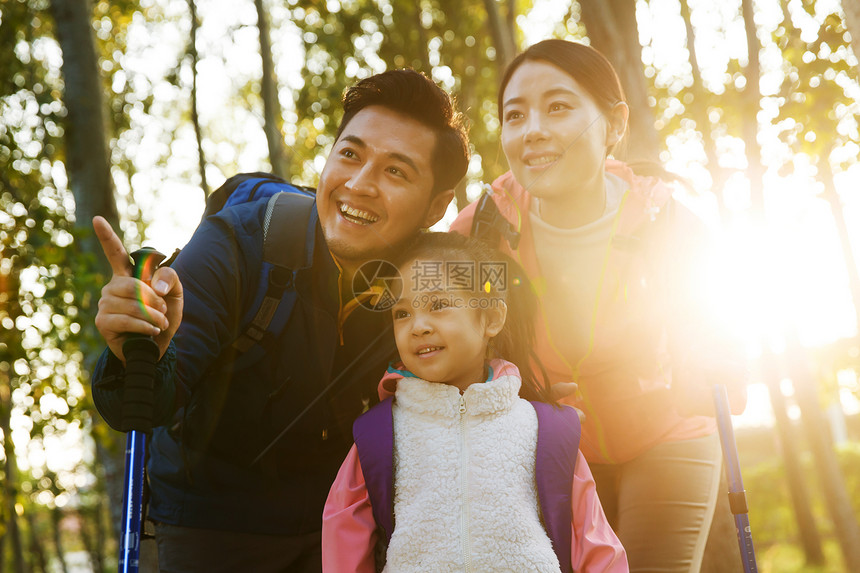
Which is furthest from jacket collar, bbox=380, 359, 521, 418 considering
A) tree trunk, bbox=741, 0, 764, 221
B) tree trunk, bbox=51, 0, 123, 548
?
tree trunk, bbox=51, 0, 123, 548

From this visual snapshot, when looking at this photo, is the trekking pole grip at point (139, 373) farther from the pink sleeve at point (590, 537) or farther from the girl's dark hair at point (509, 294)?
the pink sleeve at point (590, 537)

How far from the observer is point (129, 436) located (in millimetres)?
2568

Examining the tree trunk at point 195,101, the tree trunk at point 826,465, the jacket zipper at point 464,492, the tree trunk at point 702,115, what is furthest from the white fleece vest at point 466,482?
the tree trunk at point 195,101

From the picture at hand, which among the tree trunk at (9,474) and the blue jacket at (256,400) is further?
the tree trunk at (9,474)

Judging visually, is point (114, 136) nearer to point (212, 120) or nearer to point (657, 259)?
point (212, 120)

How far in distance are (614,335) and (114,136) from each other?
46.1ft

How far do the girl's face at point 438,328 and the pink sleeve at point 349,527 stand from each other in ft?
1.43

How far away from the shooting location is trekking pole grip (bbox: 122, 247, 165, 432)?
2086 millimetres

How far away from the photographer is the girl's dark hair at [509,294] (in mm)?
2904

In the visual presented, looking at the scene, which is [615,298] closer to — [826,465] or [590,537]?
[590,537]

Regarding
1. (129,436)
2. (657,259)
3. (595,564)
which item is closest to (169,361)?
(129,436)

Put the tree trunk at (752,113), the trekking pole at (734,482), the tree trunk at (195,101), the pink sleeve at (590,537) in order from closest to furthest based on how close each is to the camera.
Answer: the pink sleeve at (590,537) < the trekking pole at (734,482) < the tree trunk at (752,113) < the tree trunk at (195,101)

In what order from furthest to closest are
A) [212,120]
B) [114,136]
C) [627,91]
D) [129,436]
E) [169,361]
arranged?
[212,120], [114,136], [627,91], [129,436], [169,361]

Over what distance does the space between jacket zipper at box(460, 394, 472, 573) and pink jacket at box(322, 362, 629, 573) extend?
331 millimetres
